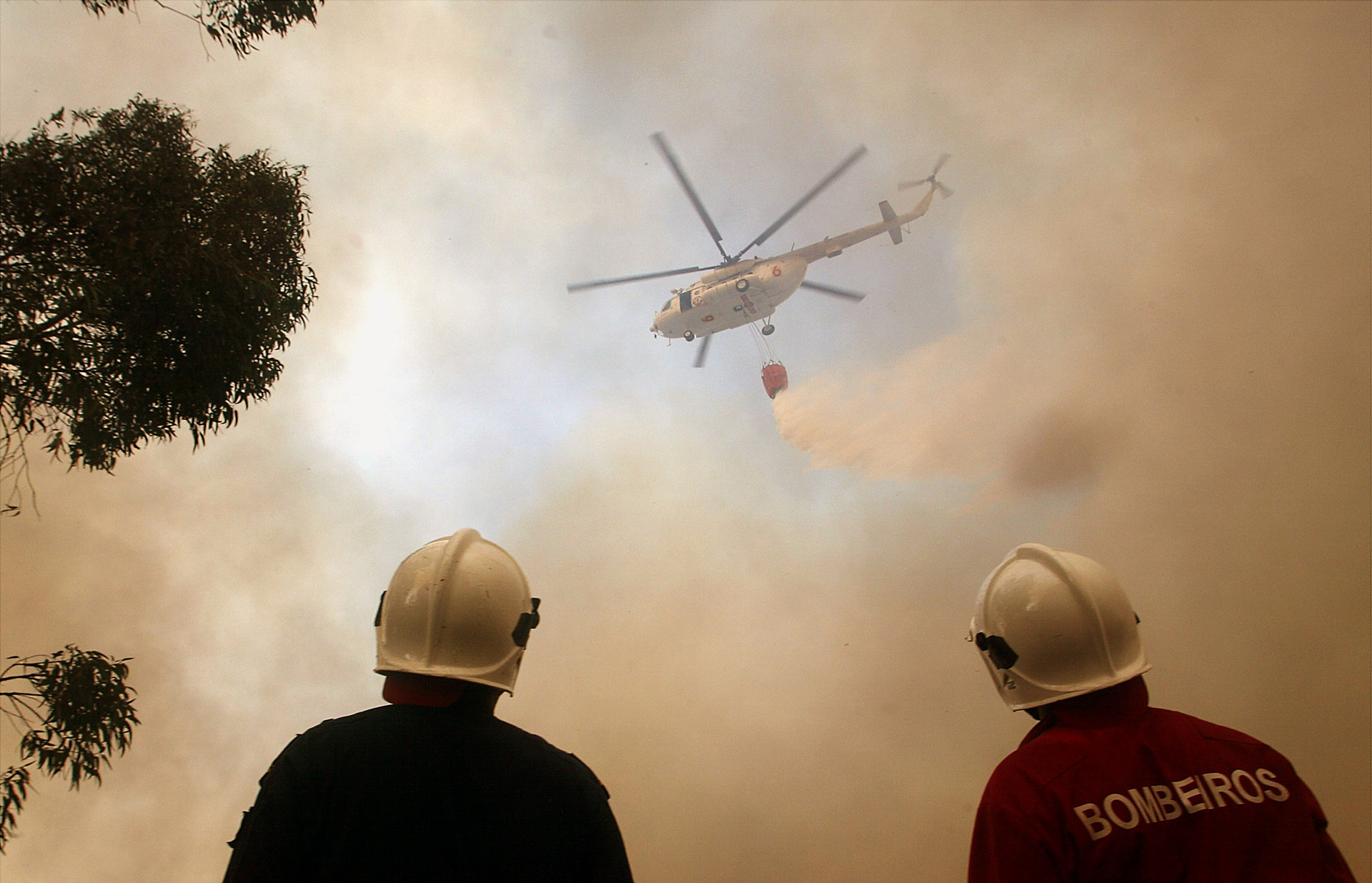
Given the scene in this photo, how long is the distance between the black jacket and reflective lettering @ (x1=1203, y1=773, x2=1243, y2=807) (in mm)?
1533

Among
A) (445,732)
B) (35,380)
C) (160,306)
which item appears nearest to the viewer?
(445,732)

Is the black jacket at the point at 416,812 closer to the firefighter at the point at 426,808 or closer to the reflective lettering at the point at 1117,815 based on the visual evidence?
the firefighter at the point at 426,808

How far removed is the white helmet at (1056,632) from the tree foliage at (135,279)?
4.77m

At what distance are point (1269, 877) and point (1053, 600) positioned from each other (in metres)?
0.82

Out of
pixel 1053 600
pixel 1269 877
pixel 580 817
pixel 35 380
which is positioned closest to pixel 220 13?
pixel 35 380

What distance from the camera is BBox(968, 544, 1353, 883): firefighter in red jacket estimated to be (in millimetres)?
1690

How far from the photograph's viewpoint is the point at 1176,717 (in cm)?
195

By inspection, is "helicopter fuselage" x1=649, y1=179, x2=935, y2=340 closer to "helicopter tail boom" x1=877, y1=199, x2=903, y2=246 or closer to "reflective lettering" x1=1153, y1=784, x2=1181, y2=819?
"helicopter tail boom" x1=877, y1=199, x2=903, y2=246

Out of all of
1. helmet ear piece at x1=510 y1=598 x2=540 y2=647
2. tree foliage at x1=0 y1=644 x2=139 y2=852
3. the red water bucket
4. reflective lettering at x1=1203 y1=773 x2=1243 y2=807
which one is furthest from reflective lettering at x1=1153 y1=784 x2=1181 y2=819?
the red water bucket

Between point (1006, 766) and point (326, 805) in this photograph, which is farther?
point (1006, 766)

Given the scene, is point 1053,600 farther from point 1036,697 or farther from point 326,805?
point 326,805

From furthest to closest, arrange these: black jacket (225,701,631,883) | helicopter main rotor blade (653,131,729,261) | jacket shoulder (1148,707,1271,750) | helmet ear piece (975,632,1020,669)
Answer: helicopter main rotor blade (653,131,729,261) → helmet ear piece (975,632,1020,669) → jacket shoulder (1148,707,1271,750) → black jacket (225,701,631,883)

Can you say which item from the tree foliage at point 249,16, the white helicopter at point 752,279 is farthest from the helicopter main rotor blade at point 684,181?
the tree foliage at point 249,16

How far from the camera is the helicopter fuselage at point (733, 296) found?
34.8 feet
